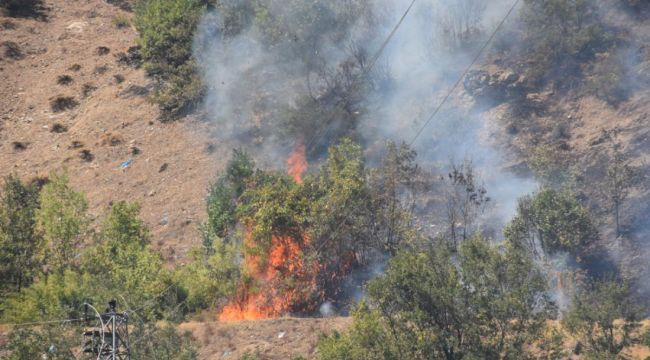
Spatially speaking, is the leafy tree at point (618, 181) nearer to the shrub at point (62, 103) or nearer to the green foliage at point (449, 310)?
the green foliage at point (449, 310)

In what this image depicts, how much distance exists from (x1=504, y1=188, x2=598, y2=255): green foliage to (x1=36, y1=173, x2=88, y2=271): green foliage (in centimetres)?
2008

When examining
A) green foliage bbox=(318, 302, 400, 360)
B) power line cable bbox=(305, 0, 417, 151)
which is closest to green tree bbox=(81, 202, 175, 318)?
green foliage bbox=(318, 302, 400, 360)

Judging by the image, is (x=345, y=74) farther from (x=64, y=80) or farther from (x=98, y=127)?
(x=64, y=80)

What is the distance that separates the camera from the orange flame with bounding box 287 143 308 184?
48406 millimetres

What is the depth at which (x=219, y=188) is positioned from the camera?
144ft

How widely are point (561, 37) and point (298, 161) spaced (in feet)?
55.0

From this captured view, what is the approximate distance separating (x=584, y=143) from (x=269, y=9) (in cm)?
2460

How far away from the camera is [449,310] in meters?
26.8

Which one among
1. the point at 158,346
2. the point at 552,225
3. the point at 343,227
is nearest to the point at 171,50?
the point at 343,227

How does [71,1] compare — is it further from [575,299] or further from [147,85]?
[575,299]

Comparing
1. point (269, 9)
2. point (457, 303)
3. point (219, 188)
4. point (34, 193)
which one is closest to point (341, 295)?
point (219, 188)

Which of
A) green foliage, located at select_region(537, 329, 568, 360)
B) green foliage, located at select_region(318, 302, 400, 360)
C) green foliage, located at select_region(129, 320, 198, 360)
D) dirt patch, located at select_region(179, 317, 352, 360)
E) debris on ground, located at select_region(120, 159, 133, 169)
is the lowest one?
debris on ground, located at select_region(120, 159, 133, 169)

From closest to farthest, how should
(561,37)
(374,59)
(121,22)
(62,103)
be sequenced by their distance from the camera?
(561,37), (374,59), (62,103), (121,22)

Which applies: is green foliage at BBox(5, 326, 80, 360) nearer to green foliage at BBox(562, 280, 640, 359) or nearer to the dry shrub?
green foliage at BBox(562, 280, 640, 359)
